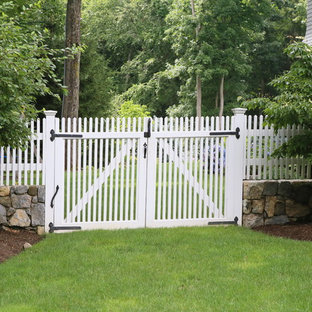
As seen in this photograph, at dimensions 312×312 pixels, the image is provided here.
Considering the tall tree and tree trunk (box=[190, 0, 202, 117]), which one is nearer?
the tall tree

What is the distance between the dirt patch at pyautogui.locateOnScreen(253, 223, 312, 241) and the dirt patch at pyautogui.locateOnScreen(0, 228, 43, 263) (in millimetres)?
3330

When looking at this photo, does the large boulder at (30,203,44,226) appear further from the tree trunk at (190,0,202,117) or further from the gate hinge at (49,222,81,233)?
the tree trunk at (190,0,202,117)

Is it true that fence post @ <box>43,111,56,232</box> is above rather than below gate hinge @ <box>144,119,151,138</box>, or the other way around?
below

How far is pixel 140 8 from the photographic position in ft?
134

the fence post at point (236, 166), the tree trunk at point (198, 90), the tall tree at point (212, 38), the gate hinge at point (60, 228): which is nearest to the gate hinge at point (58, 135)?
the gate hinge at point (60, 228)

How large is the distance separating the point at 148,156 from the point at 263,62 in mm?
29710

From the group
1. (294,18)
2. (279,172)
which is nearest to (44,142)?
(279,172)

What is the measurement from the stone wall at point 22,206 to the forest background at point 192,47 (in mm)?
14126

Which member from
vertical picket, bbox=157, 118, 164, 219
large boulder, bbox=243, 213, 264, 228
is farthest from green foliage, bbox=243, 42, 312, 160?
vertical picket, bbox=157, 118, 164, 219

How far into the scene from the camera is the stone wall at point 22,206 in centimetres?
811

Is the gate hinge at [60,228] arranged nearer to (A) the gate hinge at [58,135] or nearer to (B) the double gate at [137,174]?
(B) the double gate at [137,174]

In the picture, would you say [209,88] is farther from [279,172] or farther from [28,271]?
[28,271]

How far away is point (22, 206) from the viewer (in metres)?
8.14

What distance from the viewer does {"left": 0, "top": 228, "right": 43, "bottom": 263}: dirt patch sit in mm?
6921
